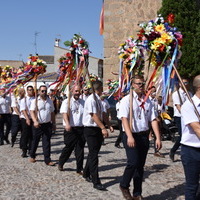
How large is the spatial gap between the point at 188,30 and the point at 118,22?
3728mm

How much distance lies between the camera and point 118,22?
57.8 ft

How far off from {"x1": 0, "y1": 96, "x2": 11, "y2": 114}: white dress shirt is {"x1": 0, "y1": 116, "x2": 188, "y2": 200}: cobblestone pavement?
276 centimetres

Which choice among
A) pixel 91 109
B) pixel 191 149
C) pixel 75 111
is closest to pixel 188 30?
pixel 75 111

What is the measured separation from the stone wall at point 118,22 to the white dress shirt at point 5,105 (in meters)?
6.76

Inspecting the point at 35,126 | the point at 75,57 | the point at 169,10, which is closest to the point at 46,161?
the point at 35,126

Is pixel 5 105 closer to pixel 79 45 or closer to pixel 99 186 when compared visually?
pixel 79 45

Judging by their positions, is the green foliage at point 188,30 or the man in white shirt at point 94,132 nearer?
the man in white shirt at point 94,132

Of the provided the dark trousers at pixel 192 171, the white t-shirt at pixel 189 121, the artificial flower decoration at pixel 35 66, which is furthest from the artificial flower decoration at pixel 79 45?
the dark trousers at pixel 192 171

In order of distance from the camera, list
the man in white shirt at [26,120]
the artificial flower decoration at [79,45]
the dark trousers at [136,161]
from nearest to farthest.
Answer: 1. the dark trousers at [136,161]
2. the artificial flower decoration at [79,45]
3. the man in white shirt at [26,120]

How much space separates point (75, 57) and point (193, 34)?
9.41 m

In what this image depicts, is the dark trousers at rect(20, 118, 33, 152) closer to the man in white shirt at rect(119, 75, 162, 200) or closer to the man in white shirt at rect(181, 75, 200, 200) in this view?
the man in white shirt at rect(119, 75, 162, 200)

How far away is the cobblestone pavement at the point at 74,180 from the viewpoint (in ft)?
18.7

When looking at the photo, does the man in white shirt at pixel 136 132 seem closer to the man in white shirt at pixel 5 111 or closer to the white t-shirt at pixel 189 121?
the white t-shirt at pixel 189 121

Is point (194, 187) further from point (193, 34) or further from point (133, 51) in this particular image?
point (193, 34)
